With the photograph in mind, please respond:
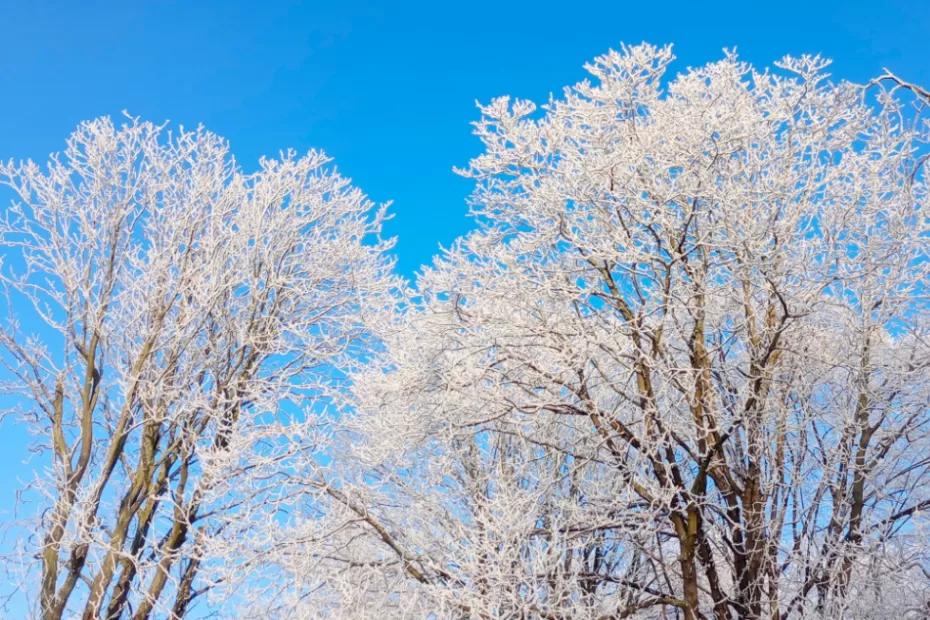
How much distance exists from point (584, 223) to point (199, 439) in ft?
13.8

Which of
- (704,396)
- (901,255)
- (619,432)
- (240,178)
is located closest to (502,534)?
(619,432)

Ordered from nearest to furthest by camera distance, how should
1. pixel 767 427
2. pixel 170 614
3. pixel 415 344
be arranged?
pixel 170 614, pixel 767 427, pixel 415 344

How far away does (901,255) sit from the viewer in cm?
753

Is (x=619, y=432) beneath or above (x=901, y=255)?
beneath

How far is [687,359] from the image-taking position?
314 inches

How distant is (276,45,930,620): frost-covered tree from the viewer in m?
6.70

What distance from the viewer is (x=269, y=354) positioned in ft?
29.2

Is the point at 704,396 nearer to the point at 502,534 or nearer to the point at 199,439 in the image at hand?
the point at 502,534

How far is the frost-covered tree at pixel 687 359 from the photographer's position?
22.0 feet

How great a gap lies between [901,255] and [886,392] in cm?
129

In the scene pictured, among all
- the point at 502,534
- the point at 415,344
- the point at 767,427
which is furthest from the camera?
the point at 415,344

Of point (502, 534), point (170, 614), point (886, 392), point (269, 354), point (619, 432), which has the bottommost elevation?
point (170, 614)

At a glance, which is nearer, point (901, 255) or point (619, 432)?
point (619, 432)

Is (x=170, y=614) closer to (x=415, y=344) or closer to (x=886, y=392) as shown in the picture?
(x=415, y=344)
